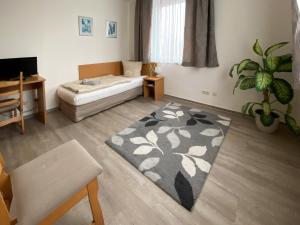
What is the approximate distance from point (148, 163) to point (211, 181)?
68 cm

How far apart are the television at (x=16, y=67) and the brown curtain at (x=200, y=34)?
278 cm

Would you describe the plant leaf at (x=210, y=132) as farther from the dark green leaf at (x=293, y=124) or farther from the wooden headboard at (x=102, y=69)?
the wooden headboard at (x=102, y=69)

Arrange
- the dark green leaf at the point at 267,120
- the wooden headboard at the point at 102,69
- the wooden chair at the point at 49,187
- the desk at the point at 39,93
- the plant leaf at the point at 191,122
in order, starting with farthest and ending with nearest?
the wooden headboard at the point at 102,69 < the plant leaf at the point at 191,122 < the desk at the point at 39,93 < the dark green leaf at the point at 267,120 < the wooden chair at the point at 49,187

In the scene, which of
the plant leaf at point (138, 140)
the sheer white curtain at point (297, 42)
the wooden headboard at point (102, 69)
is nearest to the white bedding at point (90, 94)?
the wooden headboard at point (102, 69)

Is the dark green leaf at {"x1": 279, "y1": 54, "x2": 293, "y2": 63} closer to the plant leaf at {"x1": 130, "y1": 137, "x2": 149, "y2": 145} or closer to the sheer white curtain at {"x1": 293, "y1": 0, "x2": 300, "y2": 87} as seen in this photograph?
the sheer white curtain at {"x1": 293, "y1": 0, "x2": 300, "y2": 87}

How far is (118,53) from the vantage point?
4418 mm

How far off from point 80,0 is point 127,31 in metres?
1.37

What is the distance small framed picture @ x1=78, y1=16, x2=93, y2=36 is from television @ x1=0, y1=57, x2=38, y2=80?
1.12 metres

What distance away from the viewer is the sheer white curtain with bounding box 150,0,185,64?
3.62 metres

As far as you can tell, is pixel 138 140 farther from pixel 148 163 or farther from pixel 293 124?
pixel 293 124

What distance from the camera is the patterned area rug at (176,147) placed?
1732mm

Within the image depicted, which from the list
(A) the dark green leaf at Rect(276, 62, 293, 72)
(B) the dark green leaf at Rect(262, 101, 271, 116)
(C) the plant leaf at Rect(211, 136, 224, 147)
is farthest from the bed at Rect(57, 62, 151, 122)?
(A) the dark green leaf at Rect(276, 62, 293, 72)

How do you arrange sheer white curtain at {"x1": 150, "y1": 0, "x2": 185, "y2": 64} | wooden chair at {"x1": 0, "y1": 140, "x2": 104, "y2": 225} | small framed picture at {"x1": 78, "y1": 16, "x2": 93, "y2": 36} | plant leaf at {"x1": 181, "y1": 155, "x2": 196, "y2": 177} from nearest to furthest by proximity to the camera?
wooden chair at {"x1": 0, "y1": 140, "x2": 104, "y2": 225}, plant leaf at {"x1": 181, "y1": 155, "x2": 196, "y2": 177}, small framed picture at {"x1": 78, "y1": 16, "x2": 93, "y2": 36}, sheer white curtain at {"x1": 150, "y1": 0, "x2": 185, "y2": 64}

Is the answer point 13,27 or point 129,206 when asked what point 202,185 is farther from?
point 13,27
